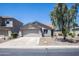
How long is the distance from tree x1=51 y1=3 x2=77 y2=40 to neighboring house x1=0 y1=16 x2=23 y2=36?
3.33ft

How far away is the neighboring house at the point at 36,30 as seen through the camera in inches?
254

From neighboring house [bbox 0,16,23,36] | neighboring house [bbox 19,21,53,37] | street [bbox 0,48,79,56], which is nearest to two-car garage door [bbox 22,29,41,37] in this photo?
neighboring house [bbox 19,21,53,37]

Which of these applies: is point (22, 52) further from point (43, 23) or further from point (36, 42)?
point (43, 23)

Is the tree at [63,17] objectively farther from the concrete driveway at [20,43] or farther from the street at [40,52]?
the concrete driveway at [20,43]

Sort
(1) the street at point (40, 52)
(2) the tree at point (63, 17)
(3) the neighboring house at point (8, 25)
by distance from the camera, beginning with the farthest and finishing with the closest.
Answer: (3) the neighboring house at point (8, 25)
(2) the tree at point (63, 17)
(1) the street at point (40, 52)

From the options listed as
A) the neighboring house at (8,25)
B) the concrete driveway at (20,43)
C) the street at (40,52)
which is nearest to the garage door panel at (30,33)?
the concrete driveway at (20,43)

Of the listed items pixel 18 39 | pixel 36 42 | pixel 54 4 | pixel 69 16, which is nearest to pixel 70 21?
pixel 69 16

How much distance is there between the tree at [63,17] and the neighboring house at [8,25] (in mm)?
1016

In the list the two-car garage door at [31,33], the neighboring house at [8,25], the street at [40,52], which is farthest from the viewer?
the two-car garage door at [31,33]

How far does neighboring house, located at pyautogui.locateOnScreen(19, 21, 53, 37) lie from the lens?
6.46 meters

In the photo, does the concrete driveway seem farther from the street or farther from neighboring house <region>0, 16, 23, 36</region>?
neighboring house <region>0, 16, 23, 36</region>

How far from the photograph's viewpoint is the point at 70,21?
6.40 metres

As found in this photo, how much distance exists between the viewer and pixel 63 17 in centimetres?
642

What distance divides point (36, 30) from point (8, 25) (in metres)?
0.84
